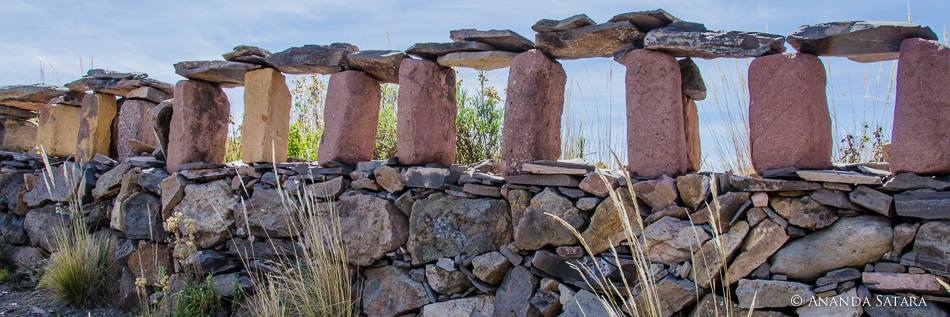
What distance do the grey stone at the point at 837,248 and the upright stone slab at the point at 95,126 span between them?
5.63 metres

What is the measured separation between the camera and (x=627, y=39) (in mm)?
3697

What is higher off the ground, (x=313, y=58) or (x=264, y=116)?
(x=313, y=58)

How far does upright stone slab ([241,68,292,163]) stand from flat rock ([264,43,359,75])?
162 millimetres

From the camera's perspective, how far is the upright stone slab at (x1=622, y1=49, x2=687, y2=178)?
11.3ft

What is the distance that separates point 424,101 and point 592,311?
169cm

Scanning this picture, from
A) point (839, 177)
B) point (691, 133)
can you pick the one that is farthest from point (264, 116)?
point (839, 177)

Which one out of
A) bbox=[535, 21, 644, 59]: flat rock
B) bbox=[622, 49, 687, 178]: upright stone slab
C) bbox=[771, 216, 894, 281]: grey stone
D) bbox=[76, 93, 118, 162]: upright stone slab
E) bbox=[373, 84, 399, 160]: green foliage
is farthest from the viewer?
bbox=[373, 84, 399, 160]: green foliage

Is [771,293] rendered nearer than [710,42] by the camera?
Yes

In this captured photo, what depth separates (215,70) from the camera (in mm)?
4887

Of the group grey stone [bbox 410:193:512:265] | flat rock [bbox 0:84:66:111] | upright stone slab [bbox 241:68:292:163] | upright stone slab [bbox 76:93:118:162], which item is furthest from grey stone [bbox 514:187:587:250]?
flat rock [bbox 0:84:66:111]

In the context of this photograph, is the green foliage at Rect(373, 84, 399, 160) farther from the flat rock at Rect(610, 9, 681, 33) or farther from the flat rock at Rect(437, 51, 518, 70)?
the flat rock at Rect(610, 9, 681, 33)

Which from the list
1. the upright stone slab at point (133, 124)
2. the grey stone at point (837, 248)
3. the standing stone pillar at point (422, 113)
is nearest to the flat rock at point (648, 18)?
the standing stone pillar at point (422, 113)

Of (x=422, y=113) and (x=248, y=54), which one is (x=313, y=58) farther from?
(x=422, y=113)

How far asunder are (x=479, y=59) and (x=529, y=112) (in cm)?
51
